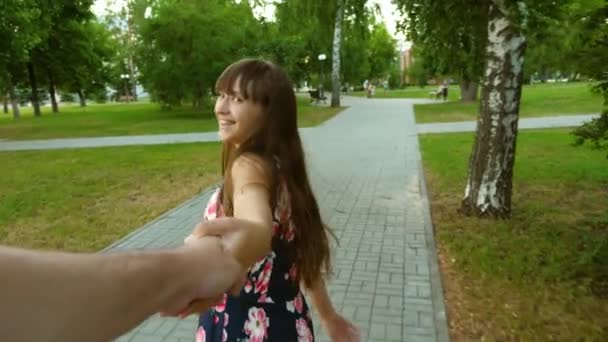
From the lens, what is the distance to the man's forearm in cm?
45

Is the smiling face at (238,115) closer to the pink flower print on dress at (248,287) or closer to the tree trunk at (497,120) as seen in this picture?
the pink flower print on dress at (248,287)

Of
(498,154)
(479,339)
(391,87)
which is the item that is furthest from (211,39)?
(391,87)

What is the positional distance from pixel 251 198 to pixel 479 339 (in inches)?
122

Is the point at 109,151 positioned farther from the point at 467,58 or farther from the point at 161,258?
the point at 161,258

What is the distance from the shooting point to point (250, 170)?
152 centimetres

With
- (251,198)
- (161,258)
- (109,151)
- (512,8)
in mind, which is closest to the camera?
(161,258)

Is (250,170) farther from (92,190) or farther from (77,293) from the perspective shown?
(92,190)

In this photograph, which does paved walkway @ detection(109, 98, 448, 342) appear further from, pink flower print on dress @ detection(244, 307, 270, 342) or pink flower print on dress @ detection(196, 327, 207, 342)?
pink flower print on dress @ detection(196, 327, 207, 342)

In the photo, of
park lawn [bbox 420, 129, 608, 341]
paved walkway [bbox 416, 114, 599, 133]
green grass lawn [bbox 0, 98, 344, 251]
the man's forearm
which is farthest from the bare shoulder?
paved walkway [bbox 416, 114, 599, 133]

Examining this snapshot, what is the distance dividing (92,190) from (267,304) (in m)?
8.72

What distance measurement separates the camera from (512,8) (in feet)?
19.7

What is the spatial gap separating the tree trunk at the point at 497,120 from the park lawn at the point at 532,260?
1.04 ft

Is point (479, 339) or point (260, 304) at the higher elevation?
point (260, 304)

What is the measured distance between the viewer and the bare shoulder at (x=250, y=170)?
4.92ft
